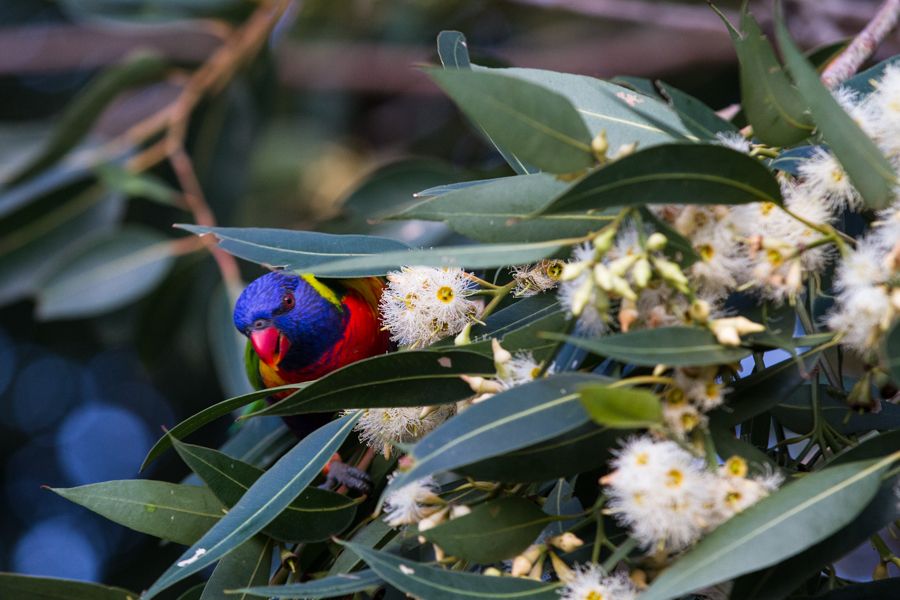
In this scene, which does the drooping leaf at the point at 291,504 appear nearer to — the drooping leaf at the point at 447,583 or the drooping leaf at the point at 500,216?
the drooping leaf at the point at 447,583

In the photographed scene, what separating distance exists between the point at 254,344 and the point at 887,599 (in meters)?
1.40

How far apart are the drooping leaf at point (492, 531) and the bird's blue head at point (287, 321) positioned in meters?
1.09

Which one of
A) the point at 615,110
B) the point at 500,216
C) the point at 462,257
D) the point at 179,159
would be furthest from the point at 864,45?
the point at 179,159

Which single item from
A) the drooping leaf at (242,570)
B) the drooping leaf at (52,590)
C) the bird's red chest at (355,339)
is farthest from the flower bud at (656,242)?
the bird's red chest at (355,339)

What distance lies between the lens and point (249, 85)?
9.46 feet

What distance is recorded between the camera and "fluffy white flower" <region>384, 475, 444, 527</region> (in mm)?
877

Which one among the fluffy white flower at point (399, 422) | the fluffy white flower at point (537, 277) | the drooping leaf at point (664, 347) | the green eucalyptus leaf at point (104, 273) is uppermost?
the drooping leaf at point (664, 347)

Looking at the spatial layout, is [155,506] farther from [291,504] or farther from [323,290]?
[323,290]

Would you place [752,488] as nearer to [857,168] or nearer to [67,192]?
[857,168]

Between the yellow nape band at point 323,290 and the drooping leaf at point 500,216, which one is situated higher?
the drooping leaf at point 500,216

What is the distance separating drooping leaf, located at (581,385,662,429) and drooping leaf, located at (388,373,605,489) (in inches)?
2.3

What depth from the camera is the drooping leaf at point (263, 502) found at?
94cm

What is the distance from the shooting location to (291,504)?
108 centimetres

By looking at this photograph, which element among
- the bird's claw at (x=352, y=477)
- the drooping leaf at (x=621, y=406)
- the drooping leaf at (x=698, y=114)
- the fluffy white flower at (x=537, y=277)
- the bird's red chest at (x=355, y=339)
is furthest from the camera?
the bird's red chest at (x=355, y=339)
